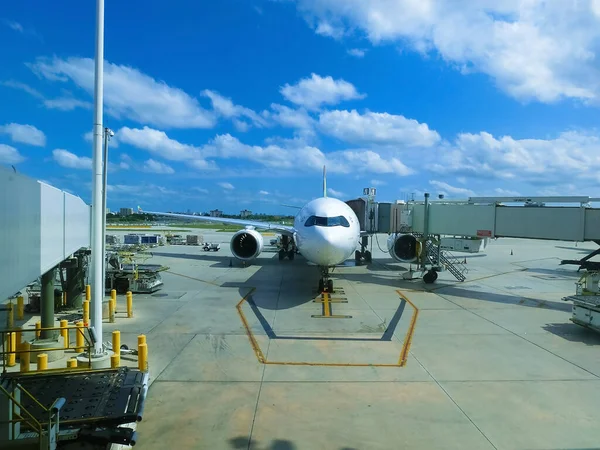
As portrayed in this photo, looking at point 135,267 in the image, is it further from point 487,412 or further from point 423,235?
point 487,412

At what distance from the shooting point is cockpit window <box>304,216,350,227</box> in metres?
17.4

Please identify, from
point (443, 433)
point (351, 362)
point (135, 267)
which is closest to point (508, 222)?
point (351, 362)

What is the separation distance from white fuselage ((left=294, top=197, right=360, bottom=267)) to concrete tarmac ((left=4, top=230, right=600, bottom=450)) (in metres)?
2.02

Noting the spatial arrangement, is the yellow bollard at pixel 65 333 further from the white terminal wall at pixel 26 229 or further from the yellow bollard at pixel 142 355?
the yellow bollard at pixel 142 355

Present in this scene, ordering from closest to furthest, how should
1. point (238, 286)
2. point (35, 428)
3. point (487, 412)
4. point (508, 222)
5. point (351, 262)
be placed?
1. point (35, 428)
2. point (487, 412)
3. point (508, 222)
4. point (238, 286)
5. point (351, 262)

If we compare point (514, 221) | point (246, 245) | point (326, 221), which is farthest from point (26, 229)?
point (246, 245)

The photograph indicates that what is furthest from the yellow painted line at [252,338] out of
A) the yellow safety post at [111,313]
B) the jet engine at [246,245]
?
the jet engine at [246,245]

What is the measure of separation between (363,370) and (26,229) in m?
7.41

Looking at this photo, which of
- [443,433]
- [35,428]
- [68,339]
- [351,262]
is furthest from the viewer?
[351,262]

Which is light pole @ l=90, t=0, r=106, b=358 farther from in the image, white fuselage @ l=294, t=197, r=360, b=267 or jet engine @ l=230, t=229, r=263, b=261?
jet engine @ l=230, t=229, r=263, b=261

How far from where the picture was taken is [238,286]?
21250mm

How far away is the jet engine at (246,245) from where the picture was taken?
26438 millimetres

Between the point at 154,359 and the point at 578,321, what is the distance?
12.6 metres

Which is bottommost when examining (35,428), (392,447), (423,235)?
(392,447)
